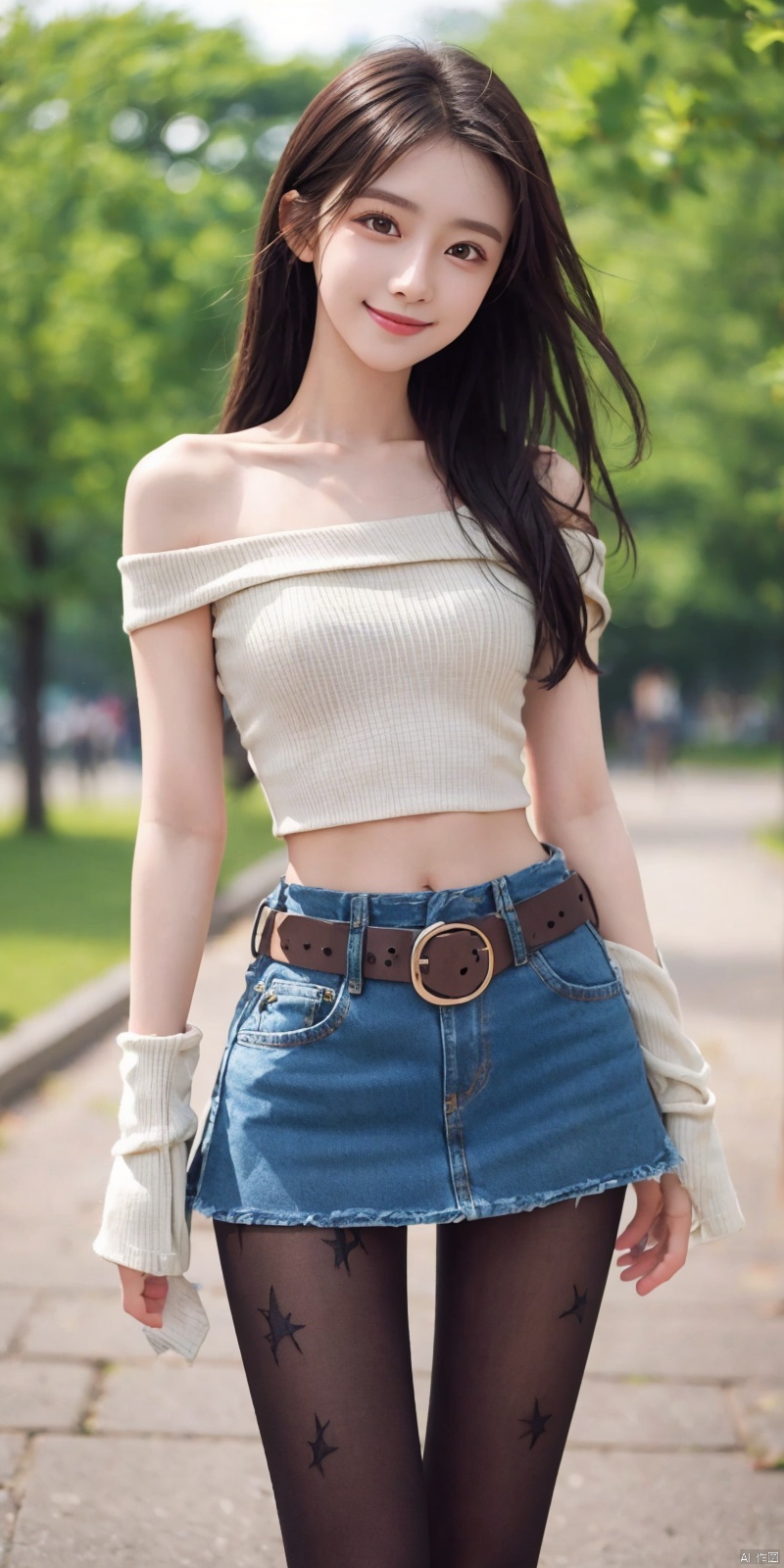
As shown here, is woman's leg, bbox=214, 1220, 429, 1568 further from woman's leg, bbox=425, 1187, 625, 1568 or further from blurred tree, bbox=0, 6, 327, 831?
blurred tree, bbox=0, 6, 327, 831

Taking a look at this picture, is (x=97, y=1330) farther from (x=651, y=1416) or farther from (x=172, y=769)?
(x=172, y=769)

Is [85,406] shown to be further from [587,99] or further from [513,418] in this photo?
[513,418]

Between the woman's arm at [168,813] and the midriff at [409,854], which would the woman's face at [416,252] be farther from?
the midriff at [409,854]

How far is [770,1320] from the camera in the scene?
15.0 ft

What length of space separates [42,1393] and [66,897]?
941 cm

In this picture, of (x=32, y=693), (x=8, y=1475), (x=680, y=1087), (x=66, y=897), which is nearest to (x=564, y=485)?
(x=680, y=1087)

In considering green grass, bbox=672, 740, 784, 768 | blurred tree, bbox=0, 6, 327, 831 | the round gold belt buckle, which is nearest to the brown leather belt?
the round gold belt buckle

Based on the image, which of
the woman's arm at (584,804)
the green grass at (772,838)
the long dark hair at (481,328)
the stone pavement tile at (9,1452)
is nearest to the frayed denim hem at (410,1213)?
the woman's arm at (584,804)

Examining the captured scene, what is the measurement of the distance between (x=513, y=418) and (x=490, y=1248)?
1.17m

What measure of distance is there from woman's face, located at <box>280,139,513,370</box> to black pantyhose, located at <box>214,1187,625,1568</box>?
3.77 ft

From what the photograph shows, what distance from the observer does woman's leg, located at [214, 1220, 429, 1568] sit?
1947 mm

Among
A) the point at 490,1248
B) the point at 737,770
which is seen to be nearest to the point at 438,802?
the point at 490,1248

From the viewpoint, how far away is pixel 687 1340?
14.6 ft

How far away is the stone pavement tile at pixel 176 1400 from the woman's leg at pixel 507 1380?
1822 millimetres
